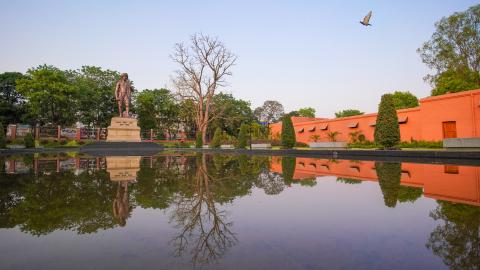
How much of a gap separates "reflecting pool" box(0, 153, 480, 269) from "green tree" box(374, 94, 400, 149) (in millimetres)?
11264

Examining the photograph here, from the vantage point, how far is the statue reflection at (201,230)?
78.7 inches

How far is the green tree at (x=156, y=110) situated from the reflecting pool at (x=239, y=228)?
124 feet

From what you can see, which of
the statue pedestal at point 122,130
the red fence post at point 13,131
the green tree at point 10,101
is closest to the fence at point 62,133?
the red fence post at point 13,131

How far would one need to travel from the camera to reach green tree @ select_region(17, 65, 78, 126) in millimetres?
31672

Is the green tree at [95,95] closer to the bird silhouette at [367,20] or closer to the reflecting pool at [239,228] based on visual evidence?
the bird silhouette at [367,20]

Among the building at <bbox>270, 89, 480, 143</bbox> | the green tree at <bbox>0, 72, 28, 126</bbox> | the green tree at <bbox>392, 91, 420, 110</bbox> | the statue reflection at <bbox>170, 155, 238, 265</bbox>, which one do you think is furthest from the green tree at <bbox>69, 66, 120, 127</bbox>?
the green tree at <bbox>392, 91, 420, 110</bbox>

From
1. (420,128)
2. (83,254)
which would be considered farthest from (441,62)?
(83,254)

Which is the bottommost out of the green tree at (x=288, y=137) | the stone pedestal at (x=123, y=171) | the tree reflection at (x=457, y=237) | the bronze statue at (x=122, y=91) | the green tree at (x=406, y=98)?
the tree reflection at (x=457, y=237)

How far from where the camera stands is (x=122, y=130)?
23312mm

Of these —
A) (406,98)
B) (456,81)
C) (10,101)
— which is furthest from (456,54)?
(10,101)

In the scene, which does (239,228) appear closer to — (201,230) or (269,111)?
(201,230)

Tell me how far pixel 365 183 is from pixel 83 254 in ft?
16.1

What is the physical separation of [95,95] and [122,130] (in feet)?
57.0

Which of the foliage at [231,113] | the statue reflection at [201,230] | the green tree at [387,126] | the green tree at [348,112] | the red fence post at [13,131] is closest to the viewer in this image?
the statue reflection at [201,230]
